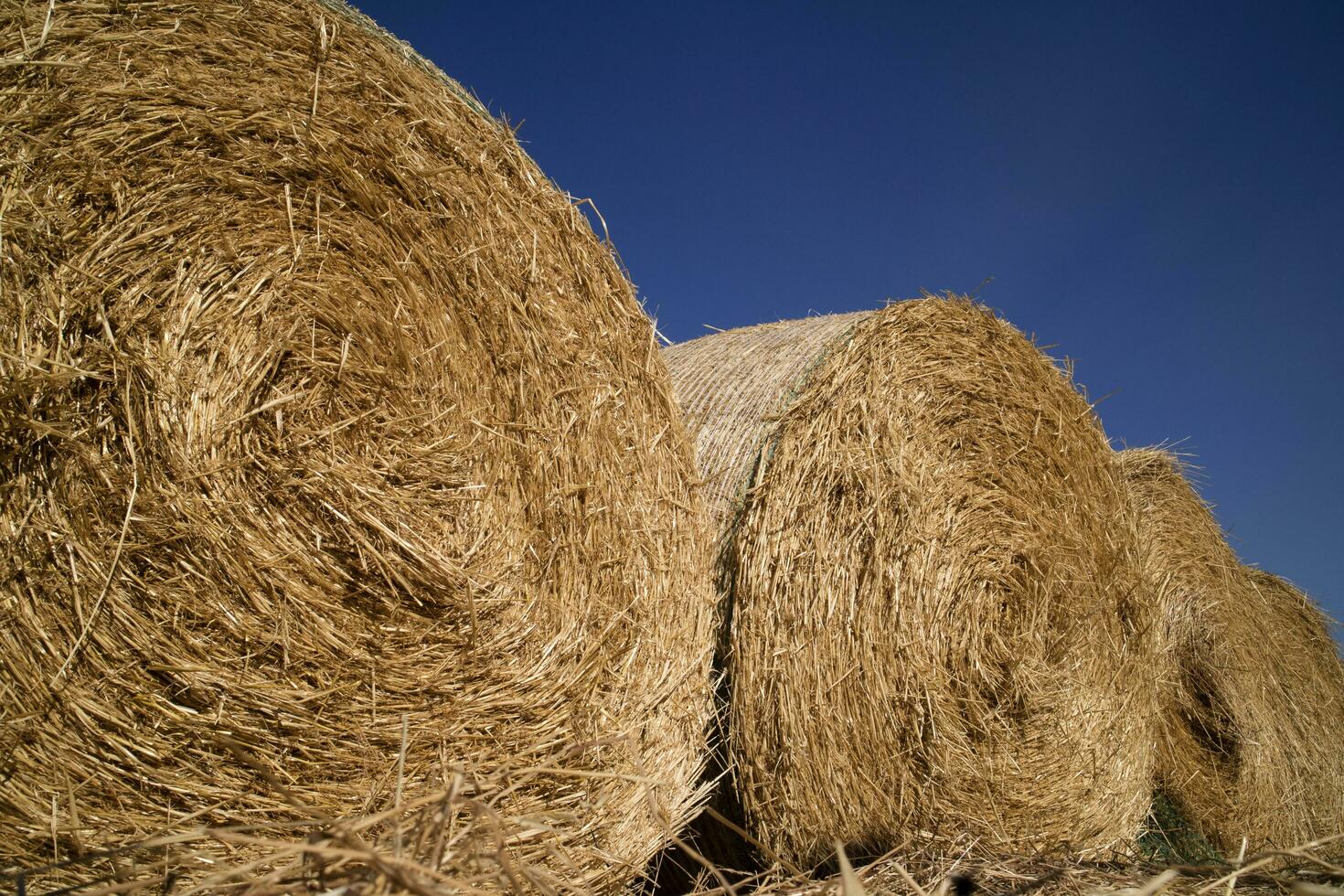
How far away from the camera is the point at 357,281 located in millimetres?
2039

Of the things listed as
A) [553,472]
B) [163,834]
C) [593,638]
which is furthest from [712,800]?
[163,834]

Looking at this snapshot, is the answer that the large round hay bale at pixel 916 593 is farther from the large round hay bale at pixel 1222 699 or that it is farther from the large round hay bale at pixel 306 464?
the large round hay bale at pixel 1222 699

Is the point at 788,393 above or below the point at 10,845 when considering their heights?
above

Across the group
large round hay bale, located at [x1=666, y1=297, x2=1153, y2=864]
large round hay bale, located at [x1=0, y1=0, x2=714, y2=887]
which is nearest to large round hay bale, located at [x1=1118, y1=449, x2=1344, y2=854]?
large round hay bale, located at [x1=666, y1=297, x2=1153, y2=864]

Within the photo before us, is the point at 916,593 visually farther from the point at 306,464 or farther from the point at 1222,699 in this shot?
the point at 1222,699

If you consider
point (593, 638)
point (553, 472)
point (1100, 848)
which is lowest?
point (1100, 848)

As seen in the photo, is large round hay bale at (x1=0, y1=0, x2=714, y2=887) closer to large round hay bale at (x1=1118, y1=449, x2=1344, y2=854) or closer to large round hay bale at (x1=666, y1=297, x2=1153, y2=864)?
large round hay bale at (x1=666, y1=297, x2=1153, y2=864)

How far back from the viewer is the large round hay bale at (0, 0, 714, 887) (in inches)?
62.0

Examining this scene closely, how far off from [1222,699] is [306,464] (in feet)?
13.8

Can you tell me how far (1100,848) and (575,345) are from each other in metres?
2.65

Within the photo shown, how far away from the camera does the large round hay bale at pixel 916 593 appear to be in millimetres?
2559

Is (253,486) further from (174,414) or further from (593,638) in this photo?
(593,638)

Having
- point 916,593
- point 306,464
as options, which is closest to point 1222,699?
point 916,593

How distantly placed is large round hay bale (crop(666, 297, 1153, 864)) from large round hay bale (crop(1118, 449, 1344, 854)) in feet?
2.35
